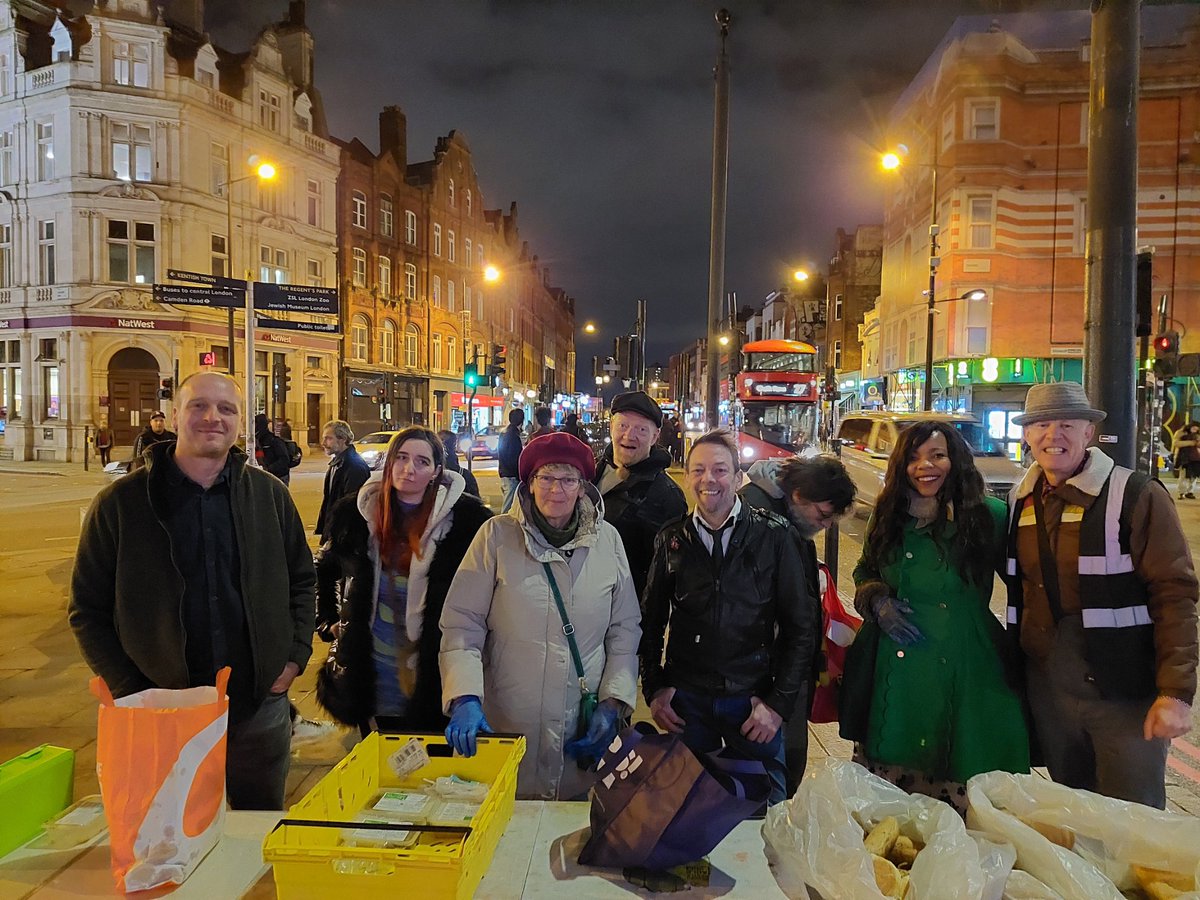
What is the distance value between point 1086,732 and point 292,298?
14179 mm

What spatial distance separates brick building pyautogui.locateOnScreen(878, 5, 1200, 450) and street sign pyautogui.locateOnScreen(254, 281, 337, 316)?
85.5ft

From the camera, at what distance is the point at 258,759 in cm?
277

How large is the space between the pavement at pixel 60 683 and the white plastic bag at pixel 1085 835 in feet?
8.34

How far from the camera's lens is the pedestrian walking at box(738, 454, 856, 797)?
10.2 ft

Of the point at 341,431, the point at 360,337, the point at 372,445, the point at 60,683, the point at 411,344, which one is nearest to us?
the point at 60,683

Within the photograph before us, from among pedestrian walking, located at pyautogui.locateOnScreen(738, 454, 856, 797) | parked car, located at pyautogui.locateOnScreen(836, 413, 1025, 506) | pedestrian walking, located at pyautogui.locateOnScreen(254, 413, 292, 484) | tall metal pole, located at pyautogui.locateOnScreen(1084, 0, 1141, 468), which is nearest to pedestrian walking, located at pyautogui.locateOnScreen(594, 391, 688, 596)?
pedestrian walking, located at pyautogui.locateOnScreen(738, 454, 856, 797)

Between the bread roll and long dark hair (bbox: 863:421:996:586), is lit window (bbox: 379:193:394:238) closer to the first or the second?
long dark hair (bbox: 863:421:996:586)

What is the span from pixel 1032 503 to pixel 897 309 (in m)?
37.4

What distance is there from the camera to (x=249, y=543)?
8.93 ft

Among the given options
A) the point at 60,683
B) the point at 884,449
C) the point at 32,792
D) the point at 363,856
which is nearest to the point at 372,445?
the point at 884,449

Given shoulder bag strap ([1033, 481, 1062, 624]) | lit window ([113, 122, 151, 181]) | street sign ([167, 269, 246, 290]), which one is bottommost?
shoulder bag strap ([1033, 481, 1062, 624])

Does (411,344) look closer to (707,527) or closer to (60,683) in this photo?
(60,683)

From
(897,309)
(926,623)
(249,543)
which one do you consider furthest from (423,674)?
(897,309)

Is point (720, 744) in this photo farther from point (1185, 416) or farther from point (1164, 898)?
point (1185, 416)
